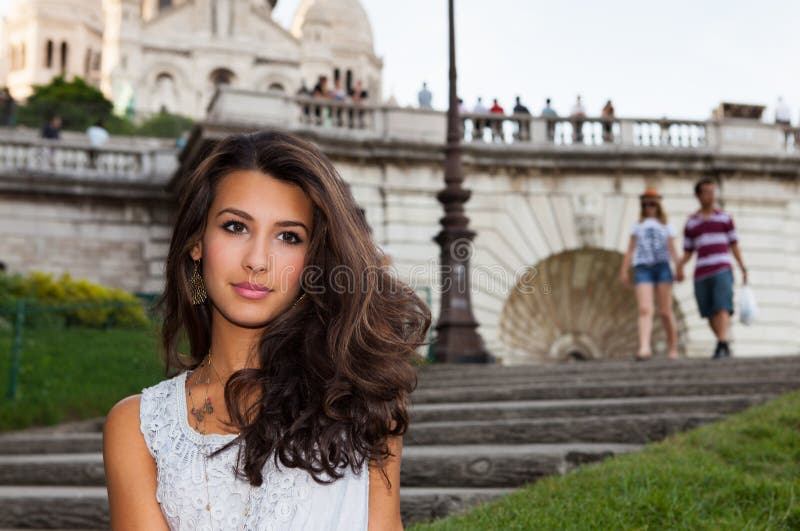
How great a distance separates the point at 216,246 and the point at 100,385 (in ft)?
28.5

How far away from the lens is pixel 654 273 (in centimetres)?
1056

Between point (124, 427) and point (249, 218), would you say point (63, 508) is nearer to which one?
point (124, 427)

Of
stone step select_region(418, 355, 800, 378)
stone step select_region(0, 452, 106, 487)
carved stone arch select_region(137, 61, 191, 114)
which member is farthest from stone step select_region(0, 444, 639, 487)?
carved stone arch select_region(137, 61, 191, 114)

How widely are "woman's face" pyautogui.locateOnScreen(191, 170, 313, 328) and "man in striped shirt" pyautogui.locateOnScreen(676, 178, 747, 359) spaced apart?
319 inches

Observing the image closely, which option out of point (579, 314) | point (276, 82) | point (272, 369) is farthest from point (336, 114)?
point (276, 82)

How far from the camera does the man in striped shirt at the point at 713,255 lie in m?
10.3

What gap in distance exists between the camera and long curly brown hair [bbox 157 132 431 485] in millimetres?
2607

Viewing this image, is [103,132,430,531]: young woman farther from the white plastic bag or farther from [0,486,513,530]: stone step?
the white plastic bag

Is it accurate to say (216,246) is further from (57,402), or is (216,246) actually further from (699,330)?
(699,330)

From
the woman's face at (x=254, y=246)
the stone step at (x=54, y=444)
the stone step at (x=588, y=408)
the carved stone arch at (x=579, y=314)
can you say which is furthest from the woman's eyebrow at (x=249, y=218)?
the carved stone arch at (x=579, y=314)

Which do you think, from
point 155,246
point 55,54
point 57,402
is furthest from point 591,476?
point 55,54

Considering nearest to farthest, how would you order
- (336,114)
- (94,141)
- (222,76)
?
(336,114) → (94,141) → (222,76)

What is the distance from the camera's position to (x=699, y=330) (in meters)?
19.4

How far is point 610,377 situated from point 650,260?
80.0 inches
